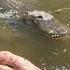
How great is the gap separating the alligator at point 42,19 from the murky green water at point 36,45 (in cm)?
15

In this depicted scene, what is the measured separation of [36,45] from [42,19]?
1029 mm

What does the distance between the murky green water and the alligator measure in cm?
15

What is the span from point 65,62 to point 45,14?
1.80 metres

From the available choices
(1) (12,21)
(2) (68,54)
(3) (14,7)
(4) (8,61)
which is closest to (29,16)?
(1) (12,21)

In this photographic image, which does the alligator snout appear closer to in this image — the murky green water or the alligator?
the alligator

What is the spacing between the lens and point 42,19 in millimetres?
6219

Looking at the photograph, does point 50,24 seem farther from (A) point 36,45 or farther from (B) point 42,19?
(A) point 36,45

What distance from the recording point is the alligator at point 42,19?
18.8ft

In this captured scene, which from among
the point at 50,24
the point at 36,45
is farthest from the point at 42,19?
the point at 36,45

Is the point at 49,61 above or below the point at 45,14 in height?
below

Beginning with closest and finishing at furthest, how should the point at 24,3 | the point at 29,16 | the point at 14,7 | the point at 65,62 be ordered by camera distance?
the point at 65,62 → the point at 29,16 → the point at 14,7 → the point at 24,3

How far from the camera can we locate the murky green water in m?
4.80

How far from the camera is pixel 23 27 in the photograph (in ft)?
20.3

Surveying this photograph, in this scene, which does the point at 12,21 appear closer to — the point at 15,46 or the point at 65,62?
the point at 15,46
